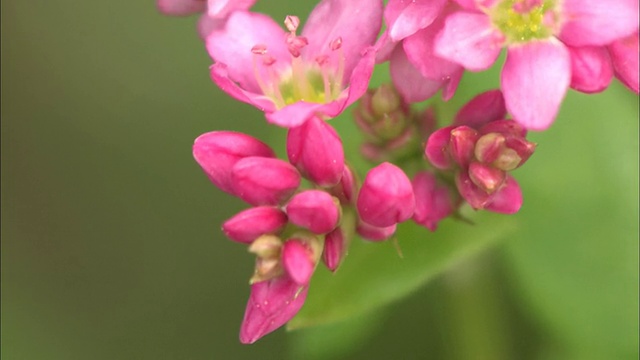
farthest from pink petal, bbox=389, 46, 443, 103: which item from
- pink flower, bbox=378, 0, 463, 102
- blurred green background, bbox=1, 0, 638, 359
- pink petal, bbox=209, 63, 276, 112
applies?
blurred green background, bbox=1, 0, 638, 359

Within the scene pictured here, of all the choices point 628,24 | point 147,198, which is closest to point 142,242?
point 147,198

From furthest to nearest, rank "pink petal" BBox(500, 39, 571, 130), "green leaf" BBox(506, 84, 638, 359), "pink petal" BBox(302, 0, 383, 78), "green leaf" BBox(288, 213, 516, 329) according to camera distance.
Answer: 1. "green leaf" BBox(506, 84, 638, 359)
2. "green leaf" BBox(288, 213, 516, 329)
3. "pink petal" BBox(302, 0, 383, 78)
4. "pink petal" BBox(500, 39, 571, 130)

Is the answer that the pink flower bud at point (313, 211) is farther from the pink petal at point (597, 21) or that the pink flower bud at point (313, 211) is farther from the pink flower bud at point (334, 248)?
the pink petal at point (597, 21)

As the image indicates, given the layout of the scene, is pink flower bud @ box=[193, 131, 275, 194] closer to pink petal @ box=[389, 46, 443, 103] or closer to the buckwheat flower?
the buckwheat flower

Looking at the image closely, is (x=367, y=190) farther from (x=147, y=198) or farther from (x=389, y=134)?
(x=147, y=198)

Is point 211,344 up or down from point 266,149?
down

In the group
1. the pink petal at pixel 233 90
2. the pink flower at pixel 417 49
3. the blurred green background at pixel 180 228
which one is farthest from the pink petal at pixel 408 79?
the blurred green background at pixel 180 228
